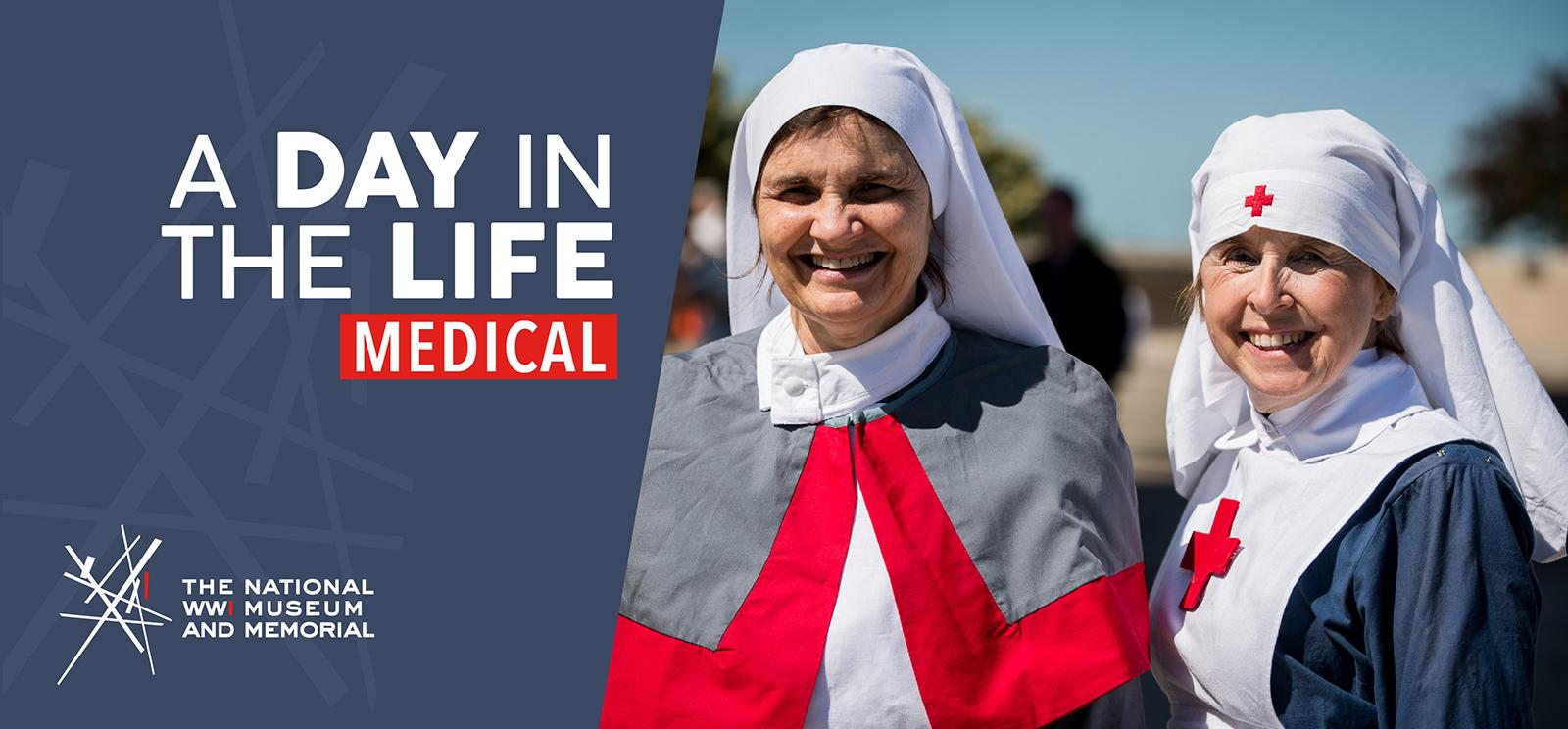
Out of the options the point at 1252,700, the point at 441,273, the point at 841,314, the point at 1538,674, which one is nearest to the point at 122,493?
the point at 441,273

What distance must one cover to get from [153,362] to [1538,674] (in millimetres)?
5077

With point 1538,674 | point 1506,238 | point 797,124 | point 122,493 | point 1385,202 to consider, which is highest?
point 1506,238

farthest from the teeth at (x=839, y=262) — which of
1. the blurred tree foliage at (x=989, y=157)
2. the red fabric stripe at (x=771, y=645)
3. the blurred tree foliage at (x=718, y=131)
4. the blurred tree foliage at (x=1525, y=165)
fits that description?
the blurred tree foliage at (x=1525, y=165)

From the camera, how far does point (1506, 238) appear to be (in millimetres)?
42938

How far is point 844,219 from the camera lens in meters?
3.04

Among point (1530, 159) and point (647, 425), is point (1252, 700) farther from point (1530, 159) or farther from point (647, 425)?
point (1530, 159)

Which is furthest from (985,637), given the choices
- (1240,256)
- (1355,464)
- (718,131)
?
(718,131)

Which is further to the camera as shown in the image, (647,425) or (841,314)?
(647,425)

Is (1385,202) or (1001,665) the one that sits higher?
(1385,202)

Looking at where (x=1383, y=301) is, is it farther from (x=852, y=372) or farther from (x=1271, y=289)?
(x=852, y=372)

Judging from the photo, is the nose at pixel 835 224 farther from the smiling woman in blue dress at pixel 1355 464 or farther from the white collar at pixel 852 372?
the smiling woman in blue dress at pixel 1355 464

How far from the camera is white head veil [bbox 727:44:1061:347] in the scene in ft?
10.1

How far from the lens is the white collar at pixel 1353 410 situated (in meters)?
2.92

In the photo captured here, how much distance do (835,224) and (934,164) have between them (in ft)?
0.84
